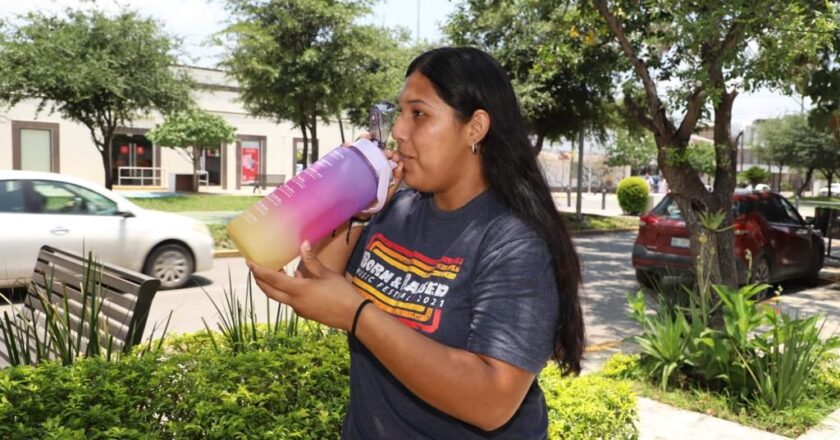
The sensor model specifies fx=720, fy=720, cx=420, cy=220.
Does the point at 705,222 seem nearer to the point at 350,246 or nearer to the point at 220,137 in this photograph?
the point at 350,246

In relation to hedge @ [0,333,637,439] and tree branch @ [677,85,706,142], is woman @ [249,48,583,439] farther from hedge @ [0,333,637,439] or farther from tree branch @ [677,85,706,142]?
tree branch @ [677,85,706,142]

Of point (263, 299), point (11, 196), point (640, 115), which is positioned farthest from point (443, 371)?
point (11, 196)

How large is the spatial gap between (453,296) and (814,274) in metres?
12.1

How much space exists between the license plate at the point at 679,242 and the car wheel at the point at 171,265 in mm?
6402

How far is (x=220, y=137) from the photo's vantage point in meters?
31.1

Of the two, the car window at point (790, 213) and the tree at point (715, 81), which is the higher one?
the tree at point (715, 81)

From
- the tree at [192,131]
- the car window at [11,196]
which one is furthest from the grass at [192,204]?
the car window at [11,196]

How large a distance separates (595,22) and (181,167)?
32.1 meters

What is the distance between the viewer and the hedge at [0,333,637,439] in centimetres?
237

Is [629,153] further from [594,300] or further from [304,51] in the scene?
[594,300]

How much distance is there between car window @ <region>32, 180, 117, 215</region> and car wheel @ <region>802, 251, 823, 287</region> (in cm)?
1038

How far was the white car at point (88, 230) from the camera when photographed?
7926 mm

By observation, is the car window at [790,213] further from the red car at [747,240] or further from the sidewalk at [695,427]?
the sidewalk at [695,427]

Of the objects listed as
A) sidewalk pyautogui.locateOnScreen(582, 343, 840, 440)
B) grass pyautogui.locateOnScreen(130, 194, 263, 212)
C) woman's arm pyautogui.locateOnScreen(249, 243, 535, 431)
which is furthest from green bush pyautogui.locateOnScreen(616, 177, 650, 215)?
woman's arm pyautogui.locateOnScreen(249, 243, 535, 431)
